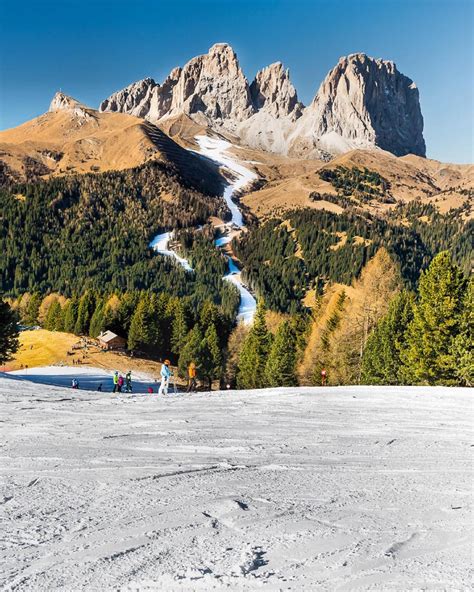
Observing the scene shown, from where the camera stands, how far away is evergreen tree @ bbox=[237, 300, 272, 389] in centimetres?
6481

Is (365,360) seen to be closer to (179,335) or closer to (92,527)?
(92,527)

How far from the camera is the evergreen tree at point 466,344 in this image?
3425 cm

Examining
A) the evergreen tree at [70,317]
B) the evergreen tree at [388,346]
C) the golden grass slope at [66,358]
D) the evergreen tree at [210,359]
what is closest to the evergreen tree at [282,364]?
the evergreen tree at [388,346]

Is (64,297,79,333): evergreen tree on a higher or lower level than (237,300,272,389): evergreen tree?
higher

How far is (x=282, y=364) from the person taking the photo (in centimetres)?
5759

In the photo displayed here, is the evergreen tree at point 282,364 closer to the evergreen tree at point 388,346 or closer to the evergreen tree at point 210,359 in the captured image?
the evergreen tree at point 388,346

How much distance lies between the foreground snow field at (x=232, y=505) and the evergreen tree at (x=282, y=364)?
43.4 meters

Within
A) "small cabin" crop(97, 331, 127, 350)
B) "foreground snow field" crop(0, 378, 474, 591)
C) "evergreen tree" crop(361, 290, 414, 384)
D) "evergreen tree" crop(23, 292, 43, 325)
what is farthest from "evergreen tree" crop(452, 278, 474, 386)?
"evergreen tree" crop(23, 292, 43, 325)

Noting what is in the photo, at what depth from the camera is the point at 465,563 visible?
531 cm

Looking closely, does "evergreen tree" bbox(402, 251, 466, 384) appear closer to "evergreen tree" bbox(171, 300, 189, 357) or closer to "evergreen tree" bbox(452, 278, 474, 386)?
"evergreen tree" bbox(452, 278, 474, 386)

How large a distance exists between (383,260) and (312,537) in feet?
143

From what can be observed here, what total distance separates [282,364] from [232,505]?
2016 inches

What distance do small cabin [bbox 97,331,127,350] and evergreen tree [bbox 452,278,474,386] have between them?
A: 7476cm

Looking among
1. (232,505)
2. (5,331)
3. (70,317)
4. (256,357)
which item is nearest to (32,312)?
(70,317)
